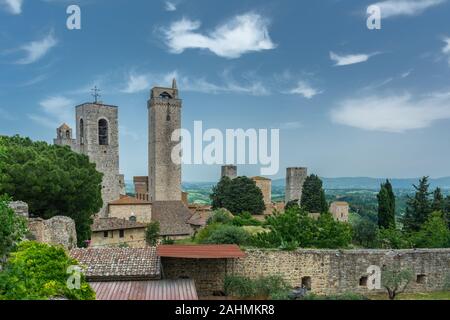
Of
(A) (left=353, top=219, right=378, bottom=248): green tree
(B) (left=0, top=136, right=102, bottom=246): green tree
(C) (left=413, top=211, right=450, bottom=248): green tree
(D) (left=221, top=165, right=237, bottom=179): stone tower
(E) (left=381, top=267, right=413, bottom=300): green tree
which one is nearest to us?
(E) (left=381, top=267, right=413, bottom=300): green tree

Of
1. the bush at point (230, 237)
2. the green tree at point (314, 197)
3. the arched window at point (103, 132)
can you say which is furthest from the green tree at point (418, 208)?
the arched window at point (103, 132)

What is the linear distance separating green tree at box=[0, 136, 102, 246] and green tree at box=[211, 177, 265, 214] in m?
21.4

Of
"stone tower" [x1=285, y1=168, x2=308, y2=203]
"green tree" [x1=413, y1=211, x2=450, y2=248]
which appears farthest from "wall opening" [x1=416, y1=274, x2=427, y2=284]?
"stone tower" [x1=285, y1=168, x2=308, y2=203]

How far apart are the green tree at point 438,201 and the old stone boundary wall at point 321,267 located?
20256mm

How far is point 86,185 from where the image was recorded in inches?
819

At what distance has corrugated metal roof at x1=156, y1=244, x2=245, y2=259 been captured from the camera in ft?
37.7

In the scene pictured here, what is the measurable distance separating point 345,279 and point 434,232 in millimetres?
12378

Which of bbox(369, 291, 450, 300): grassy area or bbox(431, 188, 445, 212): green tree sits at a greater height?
bbox(431, 188, 445, 212): green tree

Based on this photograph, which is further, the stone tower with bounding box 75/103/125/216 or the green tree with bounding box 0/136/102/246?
the stone tower with bounding box 75/103/125/216

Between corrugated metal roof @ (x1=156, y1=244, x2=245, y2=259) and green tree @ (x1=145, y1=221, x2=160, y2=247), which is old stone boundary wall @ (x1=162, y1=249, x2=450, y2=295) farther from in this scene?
green tree @ (x1=145, y1=221, x2=160, y2=247)

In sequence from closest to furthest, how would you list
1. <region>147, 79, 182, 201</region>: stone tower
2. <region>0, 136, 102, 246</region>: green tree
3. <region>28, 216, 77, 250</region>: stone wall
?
<region>28, 216, 77, 250</region>: stone wall
<region>0, 136, 102, 246</region>: green tree
<region>147, 79, 182, 201</region>: stone tower

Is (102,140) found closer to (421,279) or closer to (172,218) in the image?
(172,218)
